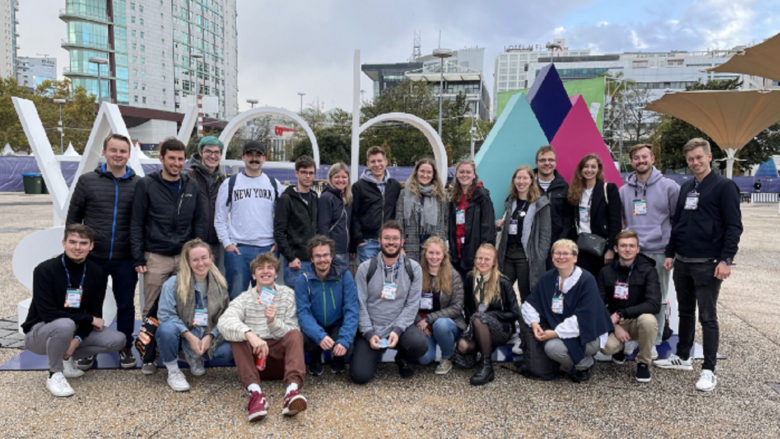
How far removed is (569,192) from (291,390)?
9.75 feet

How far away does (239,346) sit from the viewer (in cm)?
357

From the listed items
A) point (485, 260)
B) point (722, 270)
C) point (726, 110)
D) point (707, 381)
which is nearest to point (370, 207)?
point (485, 260)

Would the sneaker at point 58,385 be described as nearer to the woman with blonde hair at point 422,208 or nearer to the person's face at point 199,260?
the person's face at point 199,260

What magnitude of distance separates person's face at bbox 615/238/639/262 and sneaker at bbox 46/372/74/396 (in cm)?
441

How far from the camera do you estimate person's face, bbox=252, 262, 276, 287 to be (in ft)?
12.4

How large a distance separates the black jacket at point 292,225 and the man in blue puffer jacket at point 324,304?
0.41m

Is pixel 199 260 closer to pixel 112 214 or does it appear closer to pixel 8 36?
pixel 112 214

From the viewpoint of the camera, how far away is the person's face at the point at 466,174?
4.55m

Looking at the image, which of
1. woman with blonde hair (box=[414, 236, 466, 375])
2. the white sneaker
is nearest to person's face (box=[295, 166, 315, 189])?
woman with blonde hair (box=[414, 236, 466, 375])

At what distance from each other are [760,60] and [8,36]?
478ft

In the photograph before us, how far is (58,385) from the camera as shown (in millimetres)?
3609

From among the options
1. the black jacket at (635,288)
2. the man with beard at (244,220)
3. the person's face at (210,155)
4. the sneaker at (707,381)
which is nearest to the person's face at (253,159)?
the man with beard at (244,220)

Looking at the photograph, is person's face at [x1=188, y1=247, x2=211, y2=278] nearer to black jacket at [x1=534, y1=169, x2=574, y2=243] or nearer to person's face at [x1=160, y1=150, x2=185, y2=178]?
person's face at [x1=160, y1=150, x2=185, y2=178]

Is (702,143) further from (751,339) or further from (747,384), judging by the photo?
(751,339)
